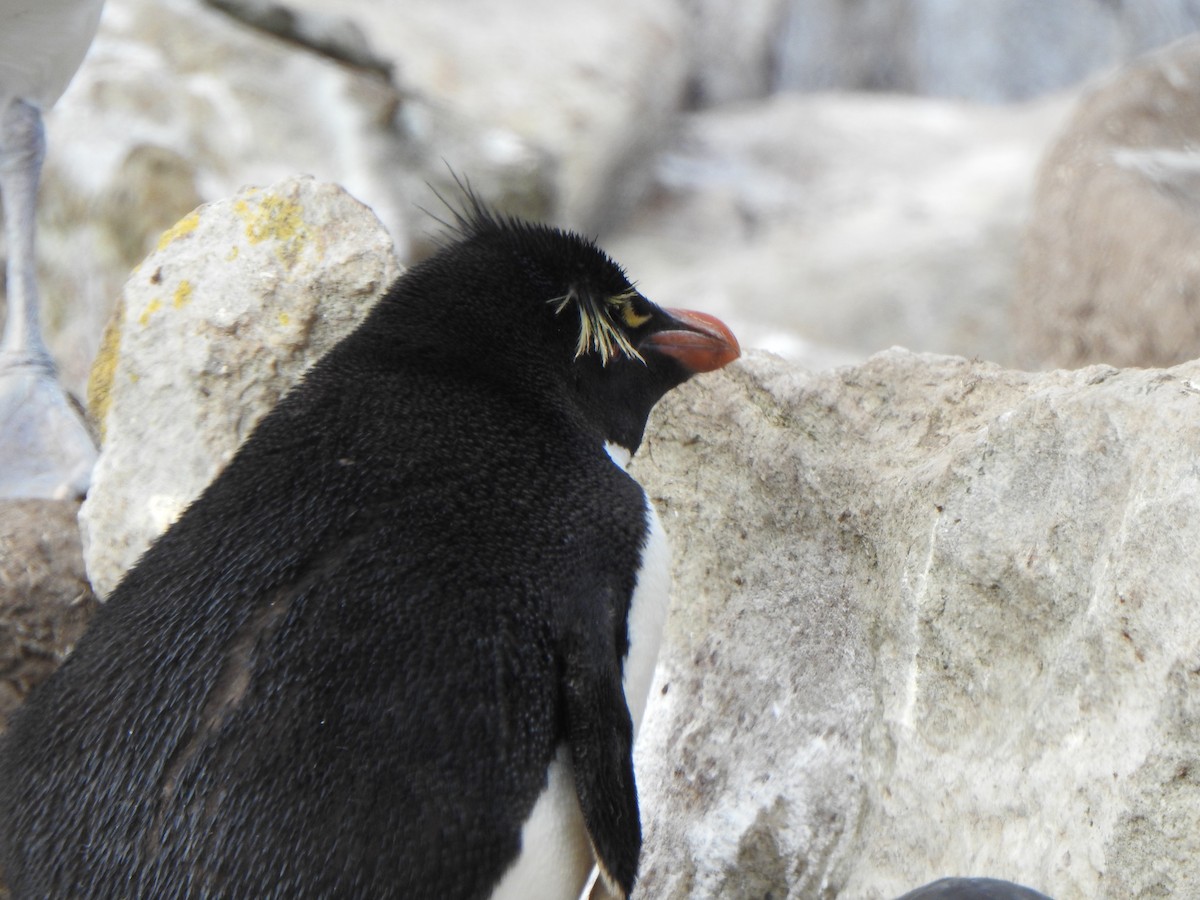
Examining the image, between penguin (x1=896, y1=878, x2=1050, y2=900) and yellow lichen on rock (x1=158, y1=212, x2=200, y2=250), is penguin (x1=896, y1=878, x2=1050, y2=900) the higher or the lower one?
the lower one

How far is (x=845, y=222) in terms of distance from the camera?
234 inches

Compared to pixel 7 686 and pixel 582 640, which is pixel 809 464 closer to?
pixel 582 640

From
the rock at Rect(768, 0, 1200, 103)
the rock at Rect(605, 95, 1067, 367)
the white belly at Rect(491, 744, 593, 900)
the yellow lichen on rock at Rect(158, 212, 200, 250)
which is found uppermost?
the rock at Rect(768, 0, 1200, 103)

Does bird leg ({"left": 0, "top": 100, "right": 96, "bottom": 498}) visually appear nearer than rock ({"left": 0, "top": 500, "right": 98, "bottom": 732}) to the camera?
No

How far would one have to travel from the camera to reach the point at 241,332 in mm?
1771

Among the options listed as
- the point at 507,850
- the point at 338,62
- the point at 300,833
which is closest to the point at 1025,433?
the point at 507,850

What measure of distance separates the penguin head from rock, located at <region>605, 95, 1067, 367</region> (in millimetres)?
2827

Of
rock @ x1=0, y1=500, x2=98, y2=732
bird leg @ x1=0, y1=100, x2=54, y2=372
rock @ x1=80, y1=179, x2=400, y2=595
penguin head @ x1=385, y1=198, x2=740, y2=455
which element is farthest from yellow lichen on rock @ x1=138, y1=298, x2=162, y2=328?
bird leg @ x1=0, y1=100, x2=54, y2=372

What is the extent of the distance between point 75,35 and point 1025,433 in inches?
73.3

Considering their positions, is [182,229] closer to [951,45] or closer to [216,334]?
[216,334]

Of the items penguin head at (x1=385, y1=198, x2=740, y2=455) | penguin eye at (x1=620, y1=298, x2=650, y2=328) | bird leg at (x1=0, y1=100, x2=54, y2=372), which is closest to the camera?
penguin head at (x1=385, y1=198, x2=740, y2=455)

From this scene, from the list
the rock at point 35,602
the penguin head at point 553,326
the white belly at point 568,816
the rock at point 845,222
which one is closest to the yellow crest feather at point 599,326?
the penguin head at point 553,326

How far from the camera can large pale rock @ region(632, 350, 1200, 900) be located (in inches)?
47.0

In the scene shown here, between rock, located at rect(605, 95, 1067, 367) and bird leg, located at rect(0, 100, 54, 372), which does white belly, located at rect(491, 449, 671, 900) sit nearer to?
bird leg, located at rect(0, 100, 54, 372)
